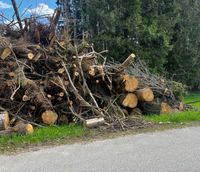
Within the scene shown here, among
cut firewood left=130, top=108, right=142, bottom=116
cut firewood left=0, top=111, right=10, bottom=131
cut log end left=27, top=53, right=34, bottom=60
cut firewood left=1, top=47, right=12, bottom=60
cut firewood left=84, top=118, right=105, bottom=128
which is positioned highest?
cut firewood left=1, top=47, right=12, bottom=60

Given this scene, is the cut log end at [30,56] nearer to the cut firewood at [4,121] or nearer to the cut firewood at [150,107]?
the cut firewood at [4,121]

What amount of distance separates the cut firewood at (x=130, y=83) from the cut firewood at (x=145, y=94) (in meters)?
0.20

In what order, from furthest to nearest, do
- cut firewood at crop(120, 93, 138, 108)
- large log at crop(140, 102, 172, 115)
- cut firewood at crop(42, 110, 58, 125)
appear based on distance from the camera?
large log at crop(140, 102, 172, 115) → cut firewood at crop(120, 93, 138, 108) → cut firewood at crop(42, 110, 58, 125)

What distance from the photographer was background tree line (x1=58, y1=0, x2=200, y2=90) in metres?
24.1

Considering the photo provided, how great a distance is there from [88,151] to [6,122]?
8.31 feet

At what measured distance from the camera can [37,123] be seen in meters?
8.96

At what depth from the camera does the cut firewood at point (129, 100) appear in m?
10.1

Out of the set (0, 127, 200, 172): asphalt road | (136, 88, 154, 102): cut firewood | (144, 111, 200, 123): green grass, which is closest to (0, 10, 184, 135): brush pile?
(136, 88, 154, 102): cut firewood

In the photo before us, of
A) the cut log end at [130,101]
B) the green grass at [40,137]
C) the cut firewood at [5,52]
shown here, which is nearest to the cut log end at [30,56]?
the cut firewood at [5,52]

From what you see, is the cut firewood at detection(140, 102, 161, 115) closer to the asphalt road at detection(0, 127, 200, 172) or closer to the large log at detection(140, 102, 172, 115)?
the large log at detection(140, 102, 172, 115)

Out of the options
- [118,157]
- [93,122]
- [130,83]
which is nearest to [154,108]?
[130,83]

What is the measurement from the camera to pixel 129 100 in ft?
33.3

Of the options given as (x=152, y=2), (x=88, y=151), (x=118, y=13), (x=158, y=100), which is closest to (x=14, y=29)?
(x=158, y=100)

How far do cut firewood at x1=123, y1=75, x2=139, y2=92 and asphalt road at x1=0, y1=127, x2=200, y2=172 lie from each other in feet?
10.2
